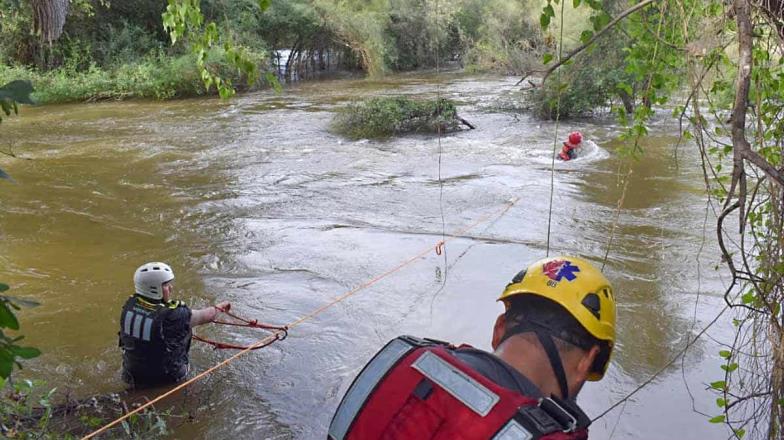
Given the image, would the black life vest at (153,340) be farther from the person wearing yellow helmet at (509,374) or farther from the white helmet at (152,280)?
the person wearing yellow helmet at (509,374)

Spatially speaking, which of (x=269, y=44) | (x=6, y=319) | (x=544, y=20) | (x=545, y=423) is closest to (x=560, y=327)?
(x=545, y=423)

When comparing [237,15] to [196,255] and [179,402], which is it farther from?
[179,402]

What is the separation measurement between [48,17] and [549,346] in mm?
4635

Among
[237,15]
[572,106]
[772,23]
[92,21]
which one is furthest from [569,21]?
[772,23]

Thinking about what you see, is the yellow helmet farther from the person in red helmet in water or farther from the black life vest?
the person in red helmet in water

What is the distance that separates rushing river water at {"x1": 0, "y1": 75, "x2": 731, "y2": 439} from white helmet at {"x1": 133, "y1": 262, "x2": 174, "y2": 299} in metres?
0.79

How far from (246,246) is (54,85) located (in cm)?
1597

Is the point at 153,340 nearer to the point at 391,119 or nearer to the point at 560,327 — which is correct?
the point at 560,327

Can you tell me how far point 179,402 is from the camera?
4637 millimetres

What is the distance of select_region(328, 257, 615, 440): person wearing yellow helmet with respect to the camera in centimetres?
139

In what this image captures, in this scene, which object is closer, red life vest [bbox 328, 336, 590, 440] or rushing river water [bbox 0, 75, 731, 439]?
red life vest [bbox 328, 336, 590, 440]

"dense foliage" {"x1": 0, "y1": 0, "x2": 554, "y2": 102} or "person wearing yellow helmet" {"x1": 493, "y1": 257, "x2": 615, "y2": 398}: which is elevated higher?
"dense foliage" {"x1": 0, "y1": 0, "x2": 554, "y2": 102}

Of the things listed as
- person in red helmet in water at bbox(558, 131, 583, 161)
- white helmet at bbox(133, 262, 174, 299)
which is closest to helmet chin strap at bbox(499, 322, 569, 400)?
white helmet at bbox(133, 262, 174, 299)

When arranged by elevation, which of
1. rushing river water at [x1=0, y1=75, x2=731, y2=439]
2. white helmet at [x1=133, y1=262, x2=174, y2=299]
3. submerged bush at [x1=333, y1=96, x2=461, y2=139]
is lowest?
rushing river water at [x1=0, y1=75, x2=731, y2=439]
